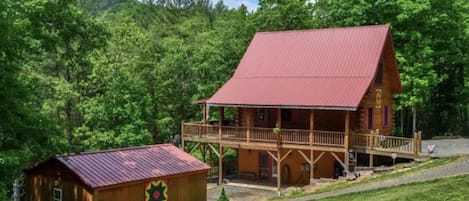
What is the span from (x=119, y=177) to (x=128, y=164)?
100 centimetres

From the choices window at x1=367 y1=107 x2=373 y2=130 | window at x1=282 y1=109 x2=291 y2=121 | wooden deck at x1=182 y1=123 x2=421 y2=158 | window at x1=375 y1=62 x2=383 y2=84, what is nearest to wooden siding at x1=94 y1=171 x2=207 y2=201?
wooden deck at x1=182 y1=123 x2=421 y2=158

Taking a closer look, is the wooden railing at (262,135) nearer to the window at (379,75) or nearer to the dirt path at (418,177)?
the window at (379,75)

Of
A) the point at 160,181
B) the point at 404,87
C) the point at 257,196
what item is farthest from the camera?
the point at 404,87

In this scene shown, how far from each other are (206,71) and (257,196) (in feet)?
42.3

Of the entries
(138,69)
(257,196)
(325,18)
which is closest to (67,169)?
(257,196)

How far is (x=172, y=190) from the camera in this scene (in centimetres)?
1898

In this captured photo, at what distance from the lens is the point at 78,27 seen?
17.0 m

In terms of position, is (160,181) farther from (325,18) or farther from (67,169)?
(325,18)

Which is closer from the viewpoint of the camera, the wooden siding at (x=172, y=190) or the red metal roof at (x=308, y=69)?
the wooden siding at (x=172, y=190)

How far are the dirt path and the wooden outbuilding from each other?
4.30 meters

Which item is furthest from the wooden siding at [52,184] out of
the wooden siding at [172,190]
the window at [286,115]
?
the window at [286,115]

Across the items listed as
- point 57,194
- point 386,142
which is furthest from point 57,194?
point 386,142

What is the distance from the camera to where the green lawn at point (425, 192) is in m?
12.5

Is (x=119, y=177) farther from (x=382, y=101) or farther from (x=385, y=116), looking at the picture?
(x=385, y=116)
